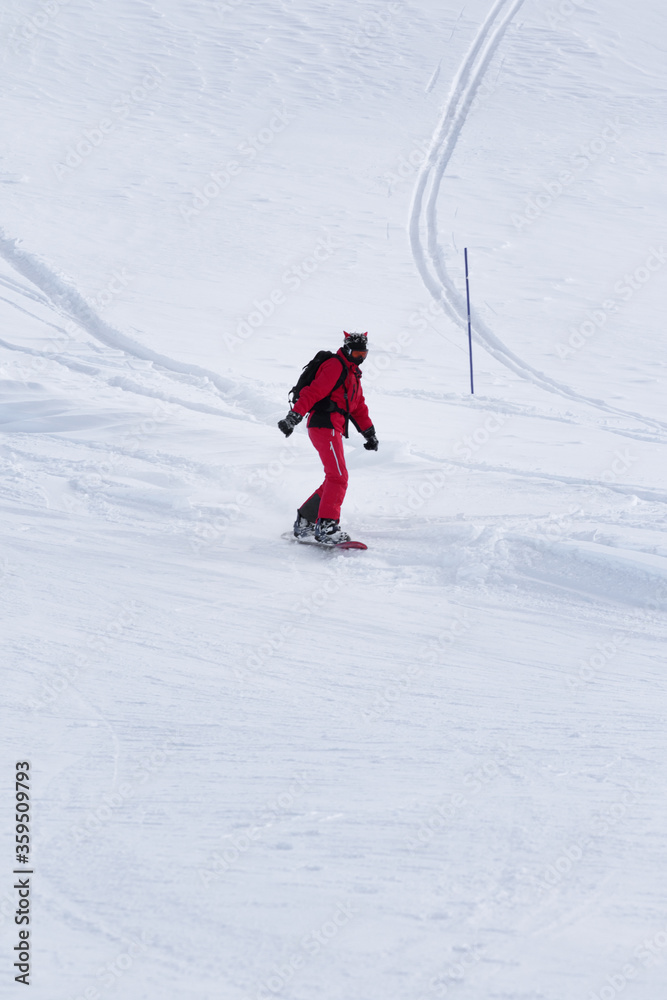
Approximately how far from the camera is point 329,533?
20.5 feet

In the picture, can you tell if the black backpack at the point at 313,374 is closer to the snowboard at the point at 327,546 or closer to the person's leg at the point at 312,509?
the person's leg at the point at 312,509

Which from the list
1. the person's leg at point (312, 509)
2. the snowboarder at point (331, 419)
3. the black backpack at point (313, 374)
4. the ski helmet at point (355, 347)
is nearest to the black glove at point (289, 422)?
the snowboarder at point (331, 419)

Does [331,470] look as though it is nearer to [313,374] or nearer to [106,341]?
[313,374]

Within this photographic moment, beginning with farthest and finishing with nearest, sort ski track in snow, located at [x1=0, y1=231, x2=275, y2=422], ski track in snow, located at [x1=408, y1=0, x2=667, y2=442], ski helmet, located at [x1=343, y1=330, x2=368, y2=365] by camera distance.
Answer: ski track in snow, located at [x1=408, y1=0, x2=667, y2=442] → ski track in snow, located at [x1=0, y1=231, x2=275, y2=422] → ski helmet, located at [x1=343, y1=330, x2=368, y2=365]

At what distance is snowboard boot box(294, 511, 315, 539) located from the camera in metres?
6.46

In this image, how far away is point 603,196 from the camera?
2258 centimetres

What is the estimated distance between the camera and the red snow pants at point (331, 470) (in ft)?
20.7

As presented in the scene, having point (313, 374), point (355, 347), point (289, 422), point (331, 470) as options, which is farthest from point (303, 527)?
point (355, 347)

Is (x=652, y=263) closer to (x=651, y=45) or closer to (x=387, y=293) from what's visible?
(x=387, y=293)

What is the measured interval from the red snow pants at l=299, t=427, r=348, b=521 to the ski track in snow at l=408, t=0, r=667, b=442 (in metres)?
5.24

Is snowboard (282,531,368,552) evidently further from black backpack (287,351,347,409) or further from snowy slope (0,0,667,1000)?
black backpack (287,351,347,409)

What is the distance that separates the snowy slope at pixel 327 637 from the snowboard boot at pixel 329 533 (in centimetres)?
11

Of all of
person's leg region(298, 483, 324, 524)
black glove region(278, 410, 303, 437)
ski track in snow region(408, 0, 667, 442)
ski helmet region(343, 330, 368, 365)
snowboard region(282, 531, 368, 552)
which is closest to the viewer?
black glove region(278, 410, 303, 437)

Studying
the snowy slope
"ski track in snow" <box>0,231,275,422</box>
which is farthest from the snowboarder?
"ski track in snow" <box>0,231,275,422</box>
